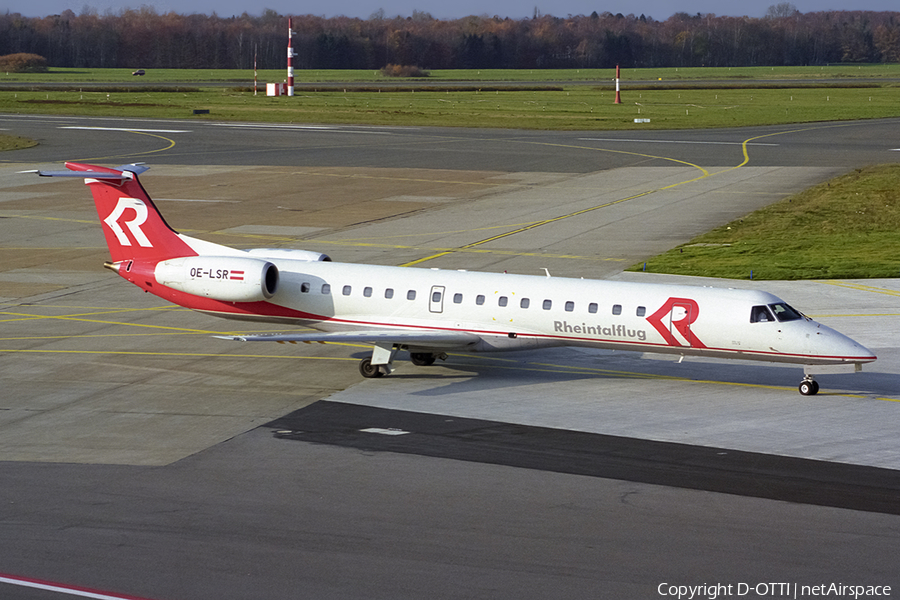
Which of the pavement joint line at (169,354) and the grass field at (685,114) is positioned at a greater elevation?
the grass field at (685,114)

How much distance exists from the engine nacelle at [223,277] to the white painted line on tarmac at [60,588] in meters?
13.8

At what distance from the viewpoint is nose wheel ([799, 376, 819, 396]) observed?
88.0ft

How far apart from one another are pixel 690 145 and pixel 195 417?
70.7 meters

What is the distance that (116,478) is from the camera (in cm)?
2080

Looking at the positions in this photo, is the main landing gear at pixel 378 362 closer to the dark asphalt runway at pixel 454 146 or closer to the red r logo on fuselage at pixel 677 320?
the red r logo on fuselage at pixel 677 320

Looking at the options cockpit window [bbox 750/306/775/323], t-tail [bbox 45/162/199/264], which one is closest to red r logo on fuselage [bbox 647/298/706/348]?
cockpit window [bbox 750/306/775/323]

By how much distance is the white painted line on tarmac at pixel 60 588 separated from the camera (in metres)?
15.4

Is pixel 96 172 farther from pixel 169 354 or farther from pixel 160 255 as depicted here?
pixel 169 354

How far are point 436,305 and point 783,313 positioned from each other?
916 centimetres

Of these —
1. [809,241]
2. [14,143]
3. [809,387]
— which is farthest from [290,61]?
[809,387]

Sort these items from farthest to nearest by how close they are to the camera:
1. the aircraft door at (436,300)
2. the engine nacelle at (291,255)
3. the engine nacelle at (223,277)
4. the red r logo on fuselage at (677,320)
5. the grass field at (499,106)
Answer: the grass field at (499,106) → the engine nacelle at (291,255) → the engine nacelle at (223,277) → the aircraft door at (436,300) → the red r logo on fuselage at (677,320)

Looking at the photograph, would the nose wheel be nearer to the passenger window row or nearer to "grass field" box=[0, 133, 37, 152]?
the passenger window row

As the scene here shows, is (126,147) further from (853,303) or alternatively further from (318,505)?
(318,505)

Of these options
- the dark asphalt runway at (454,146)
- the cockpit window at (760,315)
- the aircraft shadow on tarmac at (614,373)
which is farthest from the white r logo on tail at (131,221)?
the dark asphalt runway at (454,146)
